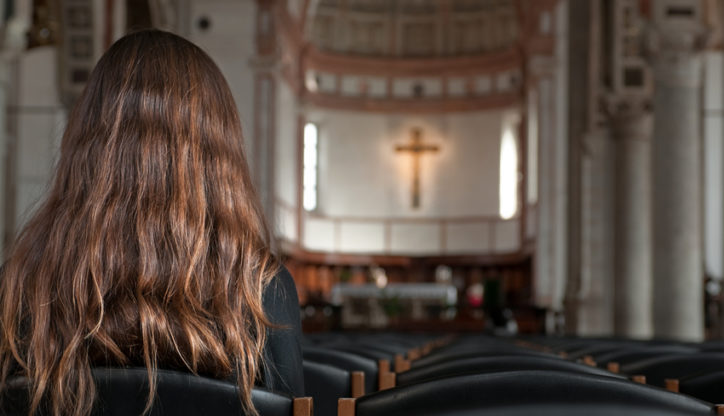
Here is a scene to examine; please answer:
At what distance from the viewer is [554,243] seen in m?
21.5

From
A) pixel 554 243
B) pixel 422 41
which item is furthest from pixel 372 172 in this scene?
pixel 554 243

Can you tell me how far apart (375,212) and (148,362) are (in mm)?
26300

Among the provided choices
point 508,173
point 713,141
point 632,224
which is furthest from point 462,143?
point 632,224

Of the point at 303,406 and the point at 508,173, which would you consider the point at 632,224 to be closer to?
the point at 508,173

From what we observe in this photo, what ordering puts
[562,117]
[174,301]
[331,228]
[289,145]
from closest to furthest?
[174,301], [562,117], [289,145], [331,228]

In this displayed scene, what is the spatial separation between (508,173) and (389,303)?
7487 mm

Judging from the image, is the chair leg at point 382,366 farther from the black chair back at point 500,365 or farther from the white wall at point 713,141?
the white wall at point 713,141

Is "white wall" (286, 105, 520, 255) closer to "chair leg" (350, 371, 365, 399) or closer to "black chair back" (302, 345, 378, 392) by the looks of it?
"black chair back" (302, 345, 378, 392)

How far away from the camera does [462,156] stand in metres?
28.0

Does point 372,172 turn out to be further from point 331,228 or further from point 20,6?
point 20,6

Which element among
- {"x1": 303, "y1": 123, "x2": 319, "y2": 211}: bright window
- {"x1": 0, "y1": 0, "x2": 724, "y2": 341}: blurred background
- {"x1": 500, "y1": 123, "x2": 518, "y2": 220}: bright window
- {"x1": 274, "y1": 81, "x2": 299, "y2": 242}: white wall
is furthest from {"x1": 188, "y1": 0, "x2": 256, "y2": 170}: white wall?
{"x1": 500, "y1": 123, "x2": 518, "y2": 220}: bright window

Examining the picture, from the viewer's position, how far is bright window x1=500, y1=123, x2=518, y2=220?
2692 centimetres

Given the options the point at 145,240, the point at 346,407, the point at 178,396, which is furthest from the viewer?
the point at 145,240

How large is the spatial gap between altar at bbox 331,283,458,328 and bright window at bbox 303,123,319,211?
5.39 meters
